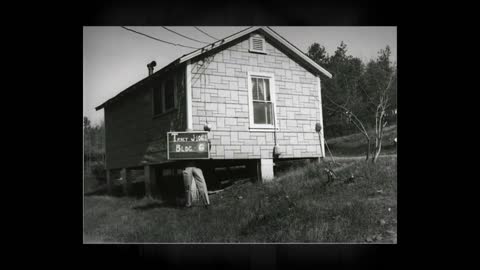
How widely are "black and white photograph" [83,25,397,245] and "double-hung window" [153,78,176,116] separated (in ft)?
0.11

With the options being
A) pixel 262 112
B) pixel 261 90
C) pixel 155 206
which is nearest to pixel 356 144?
pixel 262 112

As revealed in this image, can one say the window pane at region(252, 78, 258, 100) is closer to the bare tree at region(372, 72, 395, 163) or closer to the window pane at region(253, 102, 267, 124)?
the window pane at region(253, 102, 267, 124)

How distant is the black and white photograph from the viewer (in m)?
6.25

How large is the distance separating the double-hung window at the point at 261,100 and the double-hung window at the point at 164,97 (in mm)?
1326

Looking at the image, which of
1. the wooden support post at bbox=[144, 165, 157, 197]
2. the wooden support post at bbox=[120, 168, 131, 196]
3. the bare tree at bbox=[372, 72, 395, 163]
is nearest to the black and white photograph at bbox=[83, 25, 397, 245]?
the bare tree at bbox=[372, 72, 395, 163]

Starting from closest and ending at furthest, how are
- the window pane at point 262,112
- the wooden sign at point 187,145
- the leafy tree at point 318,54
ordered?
the wooden sign at point 187,145 < the leafy tree at point 318,54 < the window pane at point 262,112

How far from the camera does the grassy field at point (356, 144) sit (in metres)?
6.39

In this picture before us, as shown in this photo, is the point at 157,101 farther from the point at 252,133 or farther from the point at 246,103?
the point at 252,133

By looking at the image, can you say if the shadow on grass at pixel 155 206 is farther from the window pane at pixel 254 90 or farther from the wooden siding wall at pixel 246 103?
the window pane at pixel 254 90

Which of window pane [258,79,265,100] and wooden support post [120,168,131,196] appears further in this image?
wooden support post [120,168,131,196]

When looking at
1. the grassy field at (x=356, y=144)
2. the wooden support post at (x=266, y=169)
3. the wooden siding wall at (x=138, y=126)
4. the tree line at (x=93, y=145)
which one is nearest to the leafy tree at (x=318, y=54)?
the grassy field at (x=356, y=144)

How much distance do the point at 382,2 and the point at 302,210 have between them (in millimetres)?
3211
